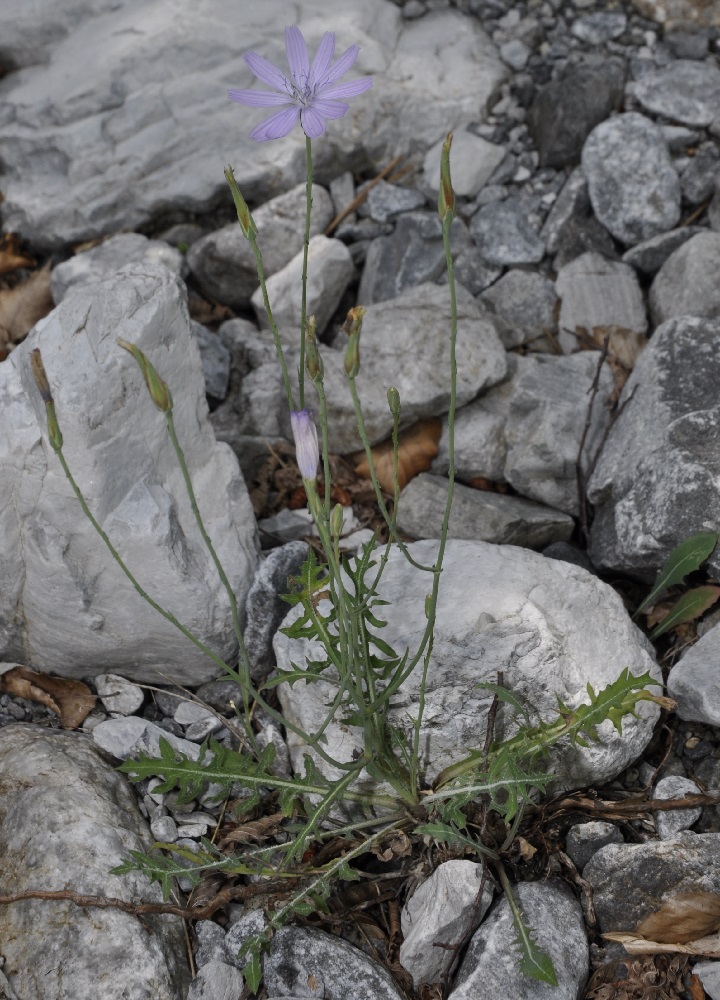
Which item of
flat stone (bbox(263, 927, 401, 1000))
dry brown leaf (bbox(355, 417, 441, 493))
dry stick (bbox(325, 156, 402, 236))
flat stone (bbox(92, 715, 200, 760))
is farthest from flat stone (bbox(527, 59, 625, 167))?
flat stone (bbox(263, 927, 401, 1000))

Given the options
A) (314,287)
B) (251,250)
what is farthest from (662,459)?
(251,250)

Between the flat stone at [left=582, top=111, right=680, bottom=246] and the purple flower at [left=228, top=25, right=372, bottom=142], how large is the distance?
195 cm

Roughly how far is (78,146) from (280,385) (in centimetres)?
147

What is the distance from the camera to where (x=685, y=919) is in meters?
2.19

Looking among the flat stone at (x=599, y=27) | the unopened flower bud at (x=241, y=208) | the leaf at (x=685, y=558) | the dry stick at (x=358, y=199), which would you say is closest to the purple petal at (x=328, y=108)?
the unopened flower bud at (x=241, y=208)

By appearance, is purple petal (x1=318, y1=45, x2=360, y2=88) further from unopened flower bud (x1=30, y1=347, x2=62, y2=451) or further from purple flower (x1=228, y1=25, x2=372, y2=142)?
unopened flower bud (x1=30, y1=347, x2=62, y2=451)

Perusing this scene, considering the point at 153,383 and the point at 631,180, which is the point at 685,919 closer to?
the point at 153,383

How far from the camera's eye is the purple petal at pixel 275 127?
6.64 feet

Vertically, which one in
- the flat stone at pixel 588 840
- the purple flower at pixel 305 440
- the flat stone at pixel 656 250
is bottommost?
the flat stone at pixel 588 840

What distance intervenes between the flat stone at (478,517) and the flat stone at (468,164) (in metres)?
1.52

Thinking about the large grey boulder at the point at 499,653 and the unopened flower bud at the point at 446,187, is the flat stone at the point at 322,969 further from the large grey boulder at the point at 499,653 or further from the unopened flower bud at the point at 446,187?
the unopened flower bud at the point at 446,187

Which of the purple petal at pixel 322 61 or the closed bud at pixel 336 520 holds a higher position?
the purple petal at pixel 322 61

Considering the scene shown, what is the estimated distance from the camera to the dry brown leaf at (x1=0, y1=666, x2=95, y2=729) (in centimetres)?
280

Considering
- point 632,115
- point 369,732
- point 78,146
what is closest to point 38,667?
point 369,732
